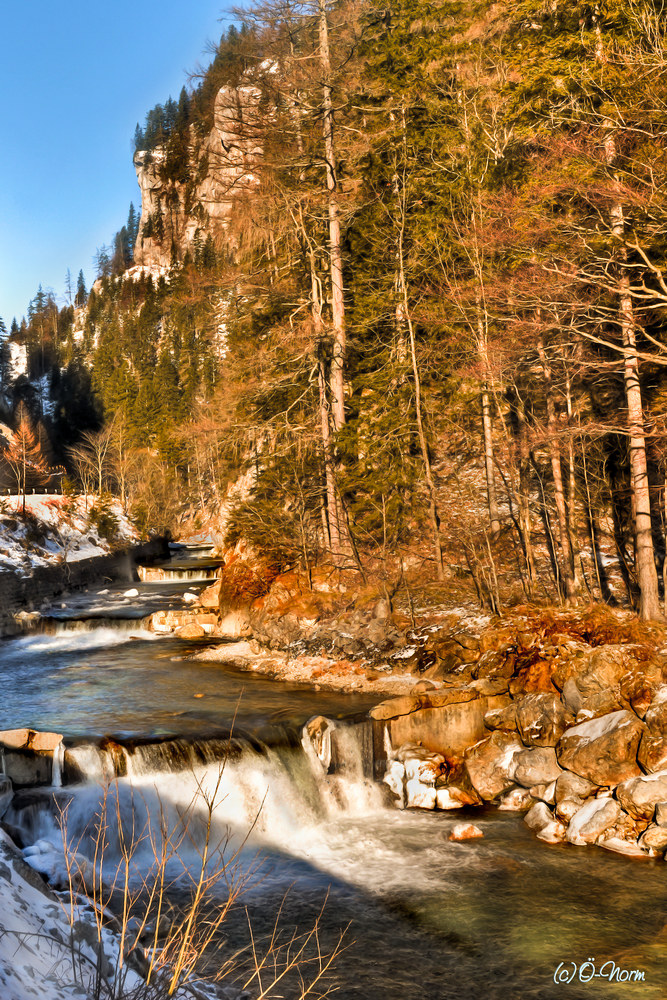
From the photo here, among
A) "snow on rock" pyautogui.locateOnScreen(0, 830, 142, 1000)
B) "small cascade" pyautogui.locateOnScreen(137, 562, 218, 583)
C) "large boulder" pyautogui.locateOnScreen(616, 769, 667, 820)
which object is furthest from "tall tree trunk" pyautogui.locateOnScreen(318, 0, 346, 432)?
"snow on rock" pyautogui.locateOnScreen(0, 830, 142, 1000)

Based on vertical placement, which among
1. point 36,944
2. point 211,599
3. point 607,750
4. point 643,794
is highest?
point 211,599

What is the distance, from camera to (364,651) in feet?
51.8

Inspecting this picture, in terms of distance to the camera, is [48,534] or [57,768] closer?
[57,768]

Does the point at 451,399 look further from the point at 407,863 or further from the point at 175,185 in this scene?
the point at 175,185

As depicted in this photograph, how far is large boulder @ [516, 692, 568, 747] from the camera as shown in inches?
443

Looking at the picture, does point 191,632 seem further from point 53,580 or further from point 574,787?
point 574,787

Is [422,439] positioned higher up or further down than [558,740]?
higher up

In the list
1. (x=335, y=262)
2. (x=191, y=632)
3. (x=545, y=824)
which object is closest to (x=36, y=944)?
(x=545, y=824)

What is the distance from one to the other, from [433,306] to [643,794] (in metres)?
14.2

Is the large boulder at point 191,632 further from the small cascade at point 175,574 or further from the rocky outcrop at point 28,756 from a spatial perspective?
the small cascade at point 175,574

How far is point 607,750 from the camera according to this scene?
1012 centimetres

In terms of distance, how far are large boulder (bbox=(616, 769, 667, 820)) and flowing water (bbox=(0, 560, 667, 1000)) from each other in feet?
2.30

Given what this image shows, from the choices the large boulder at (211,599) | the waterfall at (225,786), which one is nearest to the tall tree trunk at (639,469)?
the waterfall at (225,786)

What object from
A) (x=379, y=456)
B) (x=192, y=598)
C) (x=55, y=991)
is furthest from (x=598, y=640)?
(x=192, y=598)
